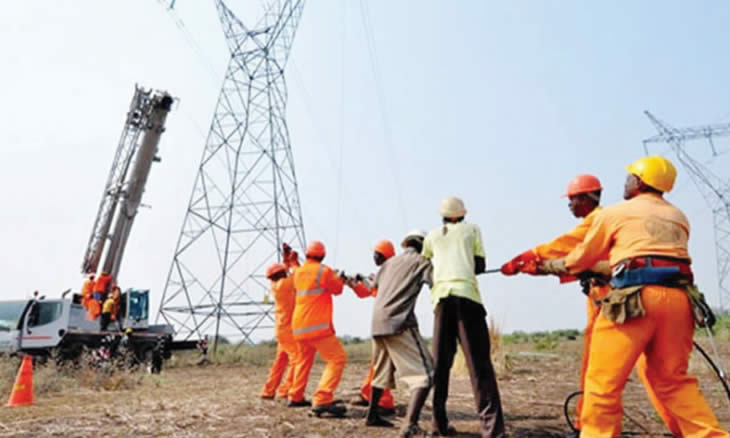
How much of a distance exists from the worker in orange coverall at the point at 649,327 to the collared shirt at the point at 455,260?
1.46 meters

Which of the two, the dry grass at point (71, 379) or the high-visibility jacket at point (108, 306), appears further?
the high-visibility jacket at point (108, 306)

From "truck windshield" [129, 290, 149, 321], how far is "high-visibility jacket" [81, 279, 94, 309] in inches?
49.8

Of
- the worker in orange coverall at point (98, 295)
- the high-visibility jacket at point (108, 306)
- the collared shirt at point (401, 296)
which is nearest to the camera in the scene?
the collared shirt at point (401, 296)

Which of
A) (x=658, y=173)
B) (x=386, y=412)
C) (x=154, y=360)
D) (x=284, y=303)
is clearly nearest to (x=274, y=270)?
(x=284, y=303)

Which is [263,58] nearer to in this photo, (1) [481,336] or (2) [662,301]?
(1) [481,336]

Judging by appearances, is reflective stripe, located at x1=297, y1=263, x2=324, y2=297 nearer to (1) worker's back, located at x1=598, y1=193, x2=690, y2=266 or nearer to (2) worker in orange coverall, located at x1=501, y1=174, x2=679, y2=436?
(2) worker in orange coverall, located at x1=501, y1=174, x2=679, y2=436

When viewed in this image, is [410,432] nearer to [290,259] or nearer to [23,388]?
[290,259]

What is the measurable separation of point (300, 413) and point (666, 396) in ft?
14.8

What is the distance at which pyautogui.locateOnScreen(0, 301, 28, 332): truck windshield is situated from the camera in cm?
1595

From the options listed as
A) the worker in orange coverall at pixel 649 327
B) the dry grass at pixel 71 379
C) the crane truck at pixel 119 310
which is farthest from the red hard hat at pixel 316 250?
the crane truck at pixel 119 310

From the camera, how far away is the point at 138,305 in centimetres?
1872

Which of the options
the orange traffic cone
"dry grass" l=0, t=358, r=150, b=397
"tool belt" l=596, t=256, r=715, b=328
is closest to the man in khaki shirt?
"tool belt" l=596, t=256, r=715, b=328

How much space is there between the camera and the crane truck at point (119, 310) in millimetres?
15953

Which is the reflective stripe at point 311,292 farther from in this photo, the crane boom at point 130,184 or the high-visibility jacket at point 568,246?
the crane boom at point 130,184
